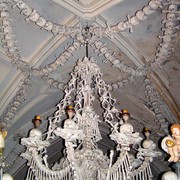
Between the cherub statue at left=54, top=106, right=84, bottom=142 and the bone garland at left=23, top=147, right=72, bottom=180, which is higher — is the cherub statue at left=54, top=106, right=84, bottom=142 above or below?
above

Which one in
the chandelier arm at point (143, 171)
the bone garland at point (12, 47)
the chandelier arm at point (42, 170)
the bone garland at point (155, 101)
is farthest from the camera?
the bone garland at point (155, 101)

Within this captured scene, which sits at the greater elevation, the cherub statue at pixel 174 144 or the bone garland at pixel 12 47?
the bone garland at pixel 12 47

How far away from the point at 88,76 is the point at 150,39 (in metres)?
1.35

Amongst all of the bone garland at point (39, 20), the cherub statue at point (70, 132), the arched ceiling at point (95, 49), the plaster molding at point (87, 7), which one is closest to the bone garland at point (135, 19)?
the arched ceiling at point (95, 49)

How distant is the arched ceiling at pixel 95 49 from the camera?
4.00 m

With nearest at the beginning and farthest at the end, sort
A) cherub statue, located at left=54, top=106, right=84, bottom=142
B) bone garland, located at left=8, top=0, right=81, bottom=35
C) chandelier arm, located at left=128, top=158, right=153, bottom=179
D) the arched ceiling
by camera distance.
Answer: cherub statue, located at left=54, top=106, right=84, bottom=142 → chandelier arm, located at left=128, top=158, right=153, bottom=179 → bone garland, located at left=8, top=0, right=81, bottom=35 → the arched ceiling

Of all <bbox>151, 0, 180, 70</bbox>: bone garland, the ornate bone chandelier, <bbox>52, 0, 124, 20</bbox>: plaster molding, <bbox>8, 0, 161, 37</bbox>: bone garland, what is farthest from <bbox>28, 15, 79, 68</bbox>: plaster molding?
the ornate bone chandelier

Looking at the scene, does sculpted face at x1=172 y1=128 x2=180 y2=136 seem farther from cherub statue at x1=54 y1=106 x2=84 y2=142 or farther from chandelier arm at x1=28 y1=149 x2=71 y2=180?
chandelier arm at x1=28 y1=149 x2=71 y2=180

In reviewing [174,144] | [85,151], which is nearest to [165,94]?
[174,144]

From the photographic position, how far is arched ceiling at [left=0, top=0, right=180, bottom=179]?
Answer: 400 cm

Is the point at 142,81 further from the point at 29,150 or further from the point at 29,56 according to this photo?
the point at 29,150

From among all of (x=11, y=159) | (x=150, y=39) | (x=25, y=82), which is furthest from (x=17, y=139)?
(x=150, y=39)

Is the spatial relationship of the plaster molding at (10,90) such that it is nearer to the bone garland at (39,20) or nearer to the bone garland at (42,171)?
the bone garland at (39,20)

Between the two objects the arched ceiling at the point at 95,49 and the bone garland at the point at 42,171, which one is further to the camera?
the arched ceiling at the point at 95,49
